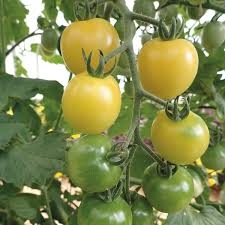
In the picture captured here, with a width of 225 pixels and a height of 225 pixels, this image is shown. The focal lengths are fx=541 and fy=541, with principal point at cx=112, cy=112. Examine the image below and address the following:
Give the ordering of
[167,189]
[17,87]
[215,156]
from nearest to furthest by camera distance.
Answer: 1. [167,189]
2. [17,87]
3. [215,156]

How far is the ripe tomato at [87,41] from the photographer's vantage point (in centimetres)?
68

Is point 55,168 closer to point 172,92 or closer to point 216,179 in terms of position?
point 172,92

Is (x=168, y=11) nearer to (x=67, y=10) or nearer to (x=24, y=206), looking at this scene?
(x=67, y=10)

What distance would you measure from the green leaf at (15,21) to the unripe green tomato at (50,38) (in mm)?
159

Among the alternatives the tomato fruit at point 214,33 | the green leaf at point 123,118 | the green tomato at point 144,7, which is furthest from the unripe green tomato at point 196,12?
the green leaf at point 123,118

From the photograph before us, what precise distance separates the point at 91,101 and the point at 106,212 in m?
0.16

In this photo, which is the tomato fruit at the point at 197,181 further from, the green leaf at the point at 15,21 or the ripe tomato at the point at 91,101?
the green leaf at the point at 15,21

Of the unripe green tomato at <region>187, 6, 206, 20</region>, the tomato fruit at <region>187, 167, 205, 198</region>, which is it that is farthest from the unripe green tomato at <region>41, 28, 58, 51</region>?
the tomato fruit at <region>187, 167, 205, 198</region>

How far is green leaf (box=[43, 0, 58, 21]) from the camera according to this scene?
132 centimetres

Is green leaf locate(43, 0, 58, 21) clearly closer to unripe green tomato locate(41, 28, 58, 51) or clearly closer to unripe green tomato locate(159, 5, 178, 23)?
unripe green tomato locate(41, 28, 58, 51)

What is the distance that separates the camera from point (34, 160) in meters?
0.81

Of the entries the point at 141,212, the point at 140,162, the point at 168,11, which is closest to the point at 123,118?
the point at 140,162

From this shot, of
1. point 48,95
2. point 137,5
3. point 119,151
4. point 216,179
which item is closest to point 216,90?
point 137,5

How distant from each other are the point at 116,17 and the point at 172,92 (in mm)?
315
